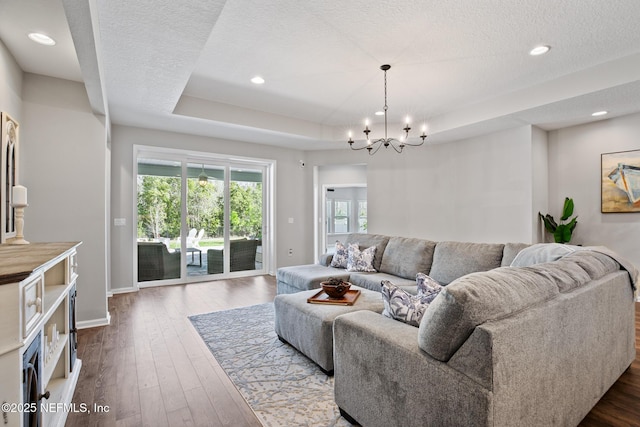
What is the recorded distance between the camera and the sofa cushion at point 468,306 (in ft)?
4.14

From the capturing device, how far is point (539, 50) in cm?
312

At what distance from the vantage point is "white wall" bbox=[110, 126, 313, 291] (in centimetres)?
493

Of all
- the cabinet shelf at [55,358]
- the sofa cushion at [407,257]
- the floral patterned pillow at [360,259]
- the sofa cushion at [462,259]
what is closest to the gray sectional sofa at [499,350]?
the sofa cushion at [462,259]

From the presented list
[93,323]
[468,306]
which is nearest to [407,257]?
[468,306]

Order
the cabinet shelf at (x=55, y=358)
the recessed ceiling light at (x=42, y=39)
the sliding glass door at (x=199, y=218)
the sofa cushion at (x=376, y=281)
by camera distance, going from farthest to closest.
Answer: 1. the sliding glass door at (x=199, y=218)
2. the sofa cushion at (x=376, y=281)
3. the recessed ceiling light at (x=42, y=39)
4. the cabinet shelf at (x=55, y=358)

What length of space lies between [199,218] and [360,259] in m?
3.09

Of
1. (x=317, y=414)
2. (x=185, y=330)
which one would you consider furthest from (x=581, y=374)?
(x=185, y=330)

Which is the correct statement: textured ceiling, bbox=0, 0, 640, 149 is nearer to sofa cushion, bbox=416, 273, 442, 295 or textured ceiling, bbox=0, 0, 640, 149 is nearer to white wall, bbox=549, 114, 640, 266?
white wall, bbox=549, 114, 640, 266

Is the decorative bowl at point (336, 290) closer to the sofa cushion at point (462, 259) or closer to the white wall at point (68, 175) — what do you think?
the sofa cushion at point (462, 259)

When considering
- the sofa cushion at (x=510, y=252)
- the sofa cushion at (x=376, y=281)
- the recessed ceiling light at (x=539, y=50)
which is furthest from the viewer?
the sofa cushion at (x=376, y=281)

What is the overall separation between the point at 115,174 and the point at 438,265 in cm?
481

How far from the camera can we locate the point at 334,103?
4703mm

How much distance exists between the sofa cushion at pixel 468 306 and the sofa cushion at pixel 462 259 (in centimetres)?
204

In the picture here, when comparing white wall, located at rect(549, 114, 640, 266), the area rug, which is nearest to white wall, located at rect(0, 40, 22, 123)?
the area rug
